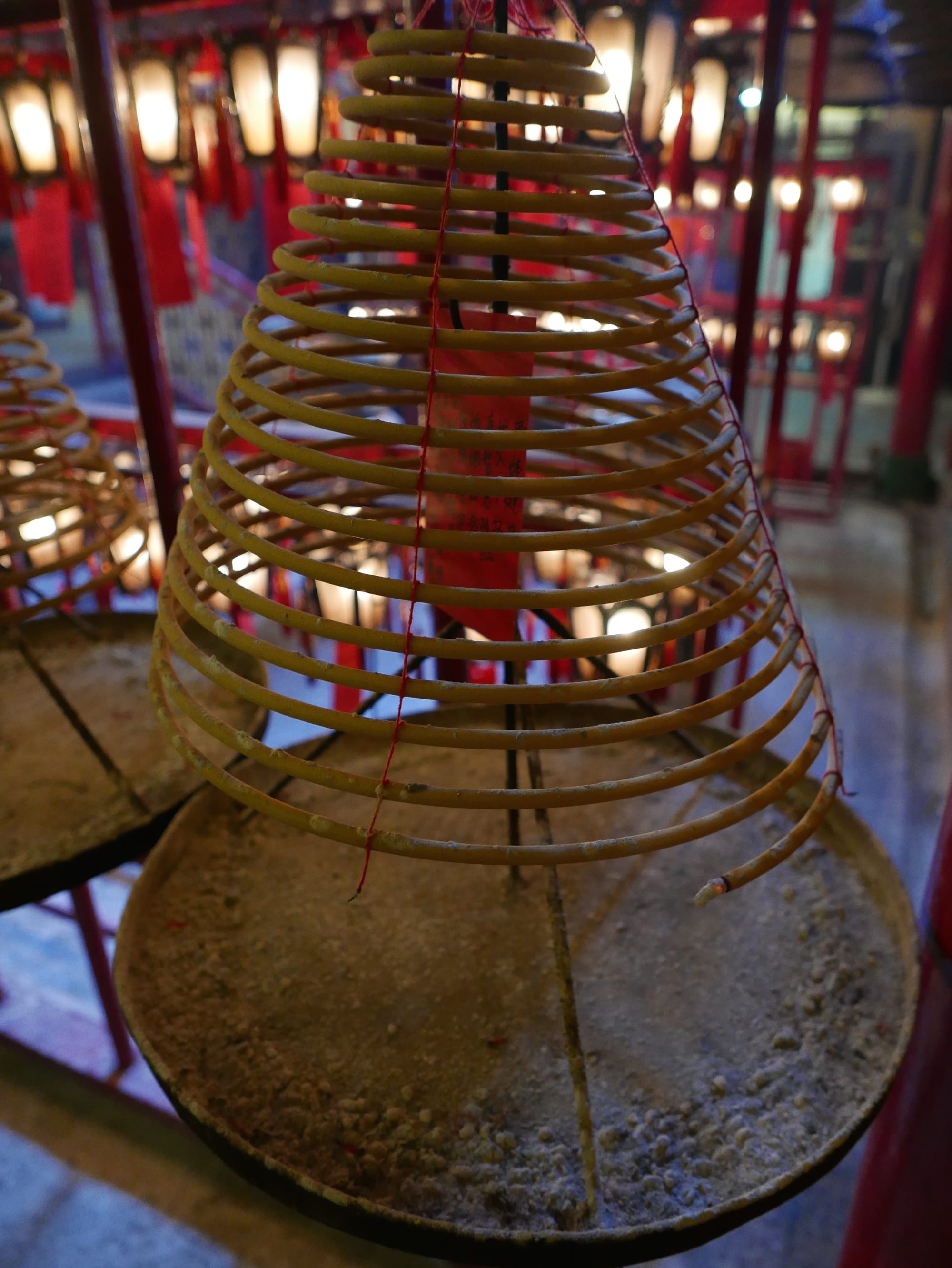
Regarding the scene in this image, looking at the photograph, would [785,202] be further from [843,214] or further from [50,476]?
[50,476]

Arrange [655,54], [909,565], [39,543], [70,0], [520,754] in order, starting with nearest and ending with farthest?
[39,543] → [520,754] → [70,0] → [655,54] → [909,565]

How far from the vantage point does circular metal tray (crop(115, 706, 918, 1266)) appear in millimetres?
713

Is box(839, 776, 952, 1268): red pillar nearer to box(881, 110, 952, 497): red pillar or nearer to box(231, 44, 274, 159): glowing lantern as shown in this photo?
box(231, 44, 274, 159): glowing lantern

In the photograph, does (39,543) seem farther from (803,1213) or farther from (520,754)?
(803,1213)

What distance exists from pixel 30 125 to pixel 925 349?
5.55 metres

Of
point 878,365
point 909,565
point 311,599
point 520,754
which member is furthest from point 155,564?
point 878,365

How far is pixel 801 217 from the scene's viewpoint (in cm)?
421

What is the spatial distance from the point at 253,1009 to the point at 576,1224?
1.17ft

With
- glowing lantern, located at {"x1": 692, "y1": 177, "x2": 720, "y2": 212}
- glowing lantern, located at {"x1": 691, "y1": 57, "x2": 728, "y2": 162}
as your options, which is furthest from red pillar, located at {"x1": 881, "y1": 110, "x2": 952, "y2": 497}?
glowing lantern, located at {"x1": 691, "y1": 57, "x2": 728, "y2": 162}

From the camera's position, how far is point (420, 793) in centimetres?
62

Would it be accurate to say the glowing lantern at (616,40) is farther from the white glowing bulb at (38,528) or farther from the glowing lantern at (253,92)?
the white glowing bulb at (38,528)

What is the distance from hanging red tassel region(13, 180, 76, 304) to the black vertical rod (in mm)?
3563

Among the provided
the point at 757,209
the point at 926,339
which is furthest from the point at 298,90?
the point at 926,339

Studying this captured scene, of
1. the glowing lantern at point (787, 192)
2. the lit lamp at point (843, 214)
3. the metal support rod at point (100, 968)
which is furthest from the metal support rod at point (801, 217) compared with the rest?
the metal support rod at point (100, 968)
